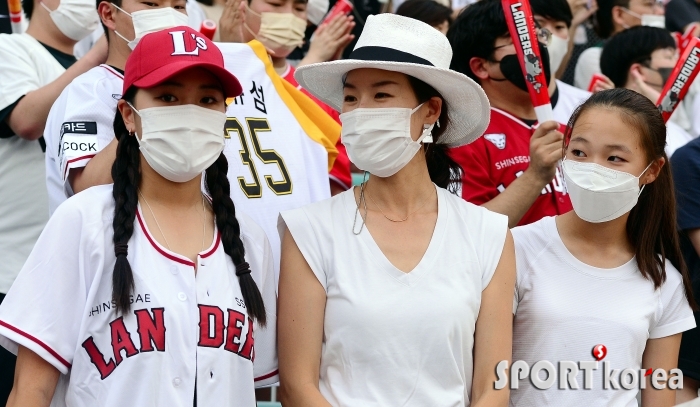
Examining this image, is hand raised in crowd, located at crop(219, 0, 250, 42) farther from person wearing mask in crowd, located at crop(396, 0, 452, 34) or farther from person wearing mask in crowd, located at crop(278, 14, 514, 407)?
person wearing mask in crowd, located at crop(396, 0, 452, 34)

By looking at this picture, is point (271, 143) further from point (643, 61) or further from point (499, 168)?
point (643, 61)

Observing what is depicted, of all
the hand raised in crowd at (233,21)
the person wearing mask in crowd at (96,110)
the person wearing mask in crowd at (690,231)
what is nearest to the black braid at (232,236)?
the person wearing mask in crowd at (96,110)

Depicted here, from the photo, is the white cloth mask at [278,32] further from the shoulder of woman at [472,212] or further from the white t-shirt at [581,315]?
the white t-shirt at [581,315]

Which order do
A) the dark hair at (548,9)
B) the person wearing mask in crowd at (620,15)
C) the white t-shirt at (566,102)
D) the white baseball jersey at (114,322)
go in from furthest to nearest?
→ the person wearing mask in crowd at (620,15), the dark hair at (548,9), the white t-shirt at (566,102), the white baseball jersey at (114,322)

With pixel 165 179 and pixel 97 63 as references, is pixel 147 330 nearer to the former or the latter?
pixel 165 179

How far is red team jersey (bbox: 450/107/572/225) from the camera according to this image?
4340mm

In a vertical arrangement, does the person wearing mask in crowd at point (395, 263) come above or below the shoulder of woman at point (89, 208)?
below

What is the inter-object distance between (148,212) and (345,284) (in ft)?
2.18

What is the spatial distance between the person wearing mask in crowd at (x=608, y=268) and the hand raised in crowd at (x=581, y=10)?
11.1 feet

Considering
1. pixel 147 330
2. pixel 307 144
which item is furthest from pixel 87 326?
pixel 307 144

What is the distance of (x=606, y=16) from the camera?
7.57 metres

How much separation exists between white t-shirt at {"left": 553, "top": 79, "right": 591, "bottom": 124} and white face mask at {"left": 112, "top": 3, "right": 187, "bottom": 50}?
1882 mm

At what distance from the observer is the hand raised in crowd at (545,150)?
4145mm

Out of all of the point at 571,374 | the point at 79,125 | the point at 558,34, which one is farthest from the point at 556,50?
the point at 79,125
